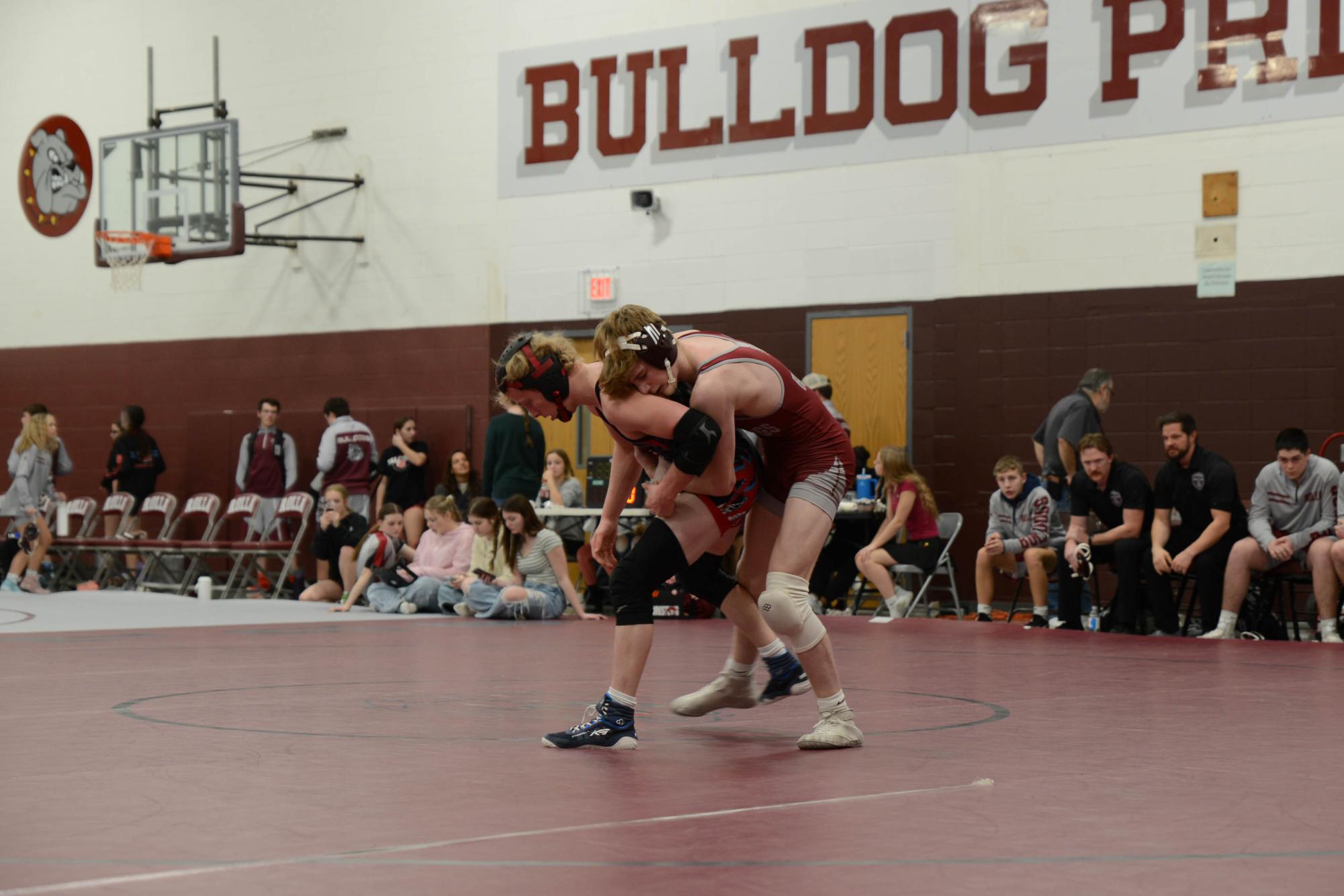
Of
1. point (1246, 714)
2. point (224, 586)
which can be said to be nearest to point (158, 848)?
point (1246, 714)

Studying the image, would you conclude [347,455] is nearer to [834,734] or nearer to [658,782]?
[834,734]

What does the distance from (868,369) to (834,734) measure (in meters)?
8.33

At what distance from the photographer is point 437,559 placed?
11227 millimetres

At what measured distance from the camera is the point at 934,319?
482 inches

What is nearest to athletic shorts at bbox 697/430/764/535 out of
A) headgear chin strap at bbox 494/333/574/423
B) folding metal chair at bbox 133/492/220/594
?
headgear chin strap at bbox 494/333/574/423

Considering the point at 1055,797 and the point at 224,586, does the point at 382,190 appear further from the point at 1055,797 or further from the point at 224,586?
the point at 1055,797

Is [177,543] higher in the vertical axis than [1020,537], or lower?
lower

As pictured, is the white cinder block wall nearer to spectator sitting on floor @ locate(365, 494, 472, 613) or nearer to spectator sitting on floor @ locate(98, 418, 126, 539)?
spectator sitting on floor @ locate(98, 418, 126, 539)

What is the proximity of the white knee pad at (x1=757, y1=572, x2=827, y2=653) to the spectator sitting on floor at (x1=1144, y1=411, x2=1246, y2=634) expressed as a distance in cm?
532

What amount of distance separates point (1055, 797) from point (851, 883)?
3.42 feet

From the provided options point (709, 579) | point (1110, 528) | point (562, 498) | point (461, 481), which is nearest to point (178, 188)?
point (461, 481)

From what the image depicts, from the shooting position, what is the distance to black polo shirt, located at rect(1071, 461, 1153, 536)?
9.52 m

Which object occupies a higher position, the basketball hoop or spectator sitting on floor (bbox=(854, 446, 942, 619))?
the basketball hoop

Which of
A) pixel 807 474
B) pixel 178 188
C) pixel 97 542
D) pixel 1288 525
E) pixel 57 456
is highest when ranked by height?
pixel 178 188
